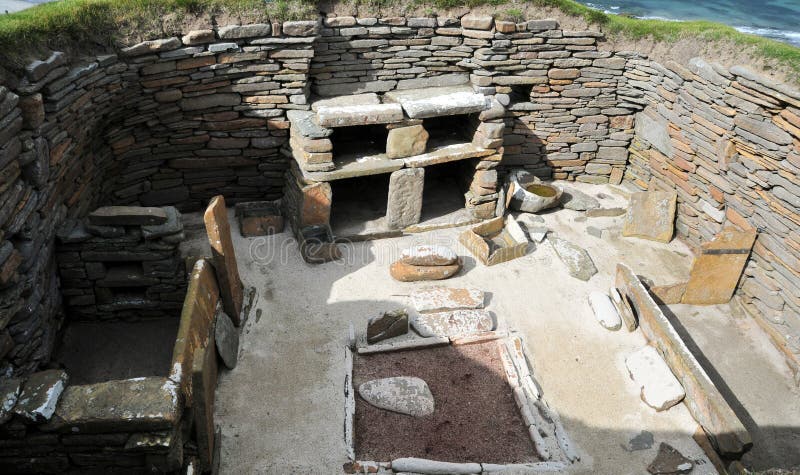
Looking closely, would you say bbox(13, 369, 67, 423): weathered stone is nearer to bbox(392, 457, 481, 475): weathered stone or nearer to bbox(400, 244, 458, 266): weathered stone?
bbox(392, 457, 481, 475): weathered stone

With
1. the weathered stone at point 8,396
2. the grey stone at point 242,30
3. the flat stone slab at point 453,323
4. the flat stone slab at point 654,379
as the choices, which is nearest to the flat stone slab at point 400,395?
the flat stone slab at point 453,323

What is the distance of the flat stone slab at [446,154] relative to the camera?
822 cm

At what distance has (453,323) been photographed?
6.95m

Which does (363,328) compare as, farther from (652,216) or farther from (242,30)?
(652,216)

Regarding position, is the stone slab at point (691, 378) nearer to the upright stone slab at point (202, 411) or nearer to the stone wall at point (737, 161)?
the stone wall at point (737, 161)

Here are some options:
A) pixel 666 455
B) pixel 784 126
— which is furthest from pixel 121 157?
pixel 784 126

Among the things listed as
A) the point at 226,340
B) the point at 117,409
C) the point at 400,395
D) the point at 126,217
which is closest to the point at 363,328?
the point at 400,395

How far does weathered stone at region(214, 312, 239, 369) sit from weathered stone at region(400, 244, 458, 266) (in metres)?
2.27

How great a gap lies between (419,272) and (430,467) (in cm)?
282

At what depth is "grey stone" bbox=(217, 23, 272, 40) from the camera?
7.70m

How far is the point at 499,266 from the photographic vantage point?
8086mm

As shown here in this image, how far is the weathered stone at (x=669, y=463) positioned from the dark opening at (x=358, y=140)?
201 inches

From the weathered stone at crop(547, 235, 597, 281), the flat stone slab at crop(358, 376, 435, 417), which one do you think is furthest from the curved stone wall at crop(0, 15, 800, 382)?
the flat stone slab at crop(358, 376, 435, 417)

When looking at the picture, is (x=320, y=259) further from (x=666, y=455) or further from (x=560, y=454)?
(x=666, y=455)
